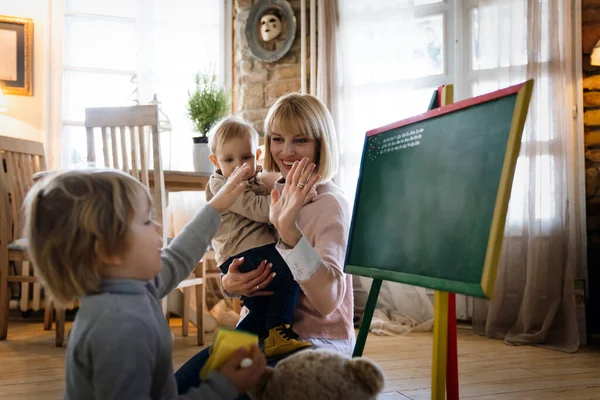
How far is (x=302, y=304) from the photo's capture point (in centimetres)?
154

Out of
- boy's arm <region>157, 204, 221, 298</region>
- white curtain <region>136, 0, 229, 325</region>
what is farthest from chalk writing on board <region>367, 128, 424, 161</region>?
white curtain <region>136, 0, 229, 325</region>

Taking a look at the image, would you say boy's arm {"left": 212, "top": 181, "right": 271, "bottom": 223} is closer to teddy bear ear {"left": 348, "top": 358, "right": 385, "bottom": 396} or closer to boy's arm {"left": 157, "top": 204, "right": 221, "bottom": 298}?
boy's arm {"left": 157, "top": 204, "right": 221, "bottom": 298}

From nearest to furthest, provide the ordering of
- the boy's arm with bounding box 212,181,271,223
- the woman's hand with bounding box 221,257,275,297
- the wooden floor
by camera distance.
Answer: the woman's hand with bounding box 221,257,275,297 < the boy's arm with bounding box 212,181,271,223 < the wooden floor

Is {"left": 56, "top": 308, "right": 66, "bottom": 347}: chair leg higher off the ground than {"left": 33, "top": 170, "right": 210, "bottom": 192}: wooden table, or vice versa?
Answer: {"left": 33, "top": 170, "right": 210, "bottom": 192}: wooden table

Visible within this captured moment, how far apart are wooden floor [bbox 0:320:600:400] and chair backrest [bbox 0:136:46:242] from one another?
25.6 inches

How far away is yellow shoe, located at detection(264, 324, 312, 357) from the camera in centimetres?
139

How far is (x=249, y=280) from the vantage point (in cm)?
154

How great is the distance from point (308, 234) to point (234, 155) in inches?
18.8

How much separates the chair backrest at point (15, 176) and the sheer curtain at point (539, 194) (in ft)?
9.18

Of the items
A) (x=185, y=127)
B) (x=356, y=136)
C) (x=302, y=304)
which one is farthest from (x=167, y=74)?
(x=302, y=304)

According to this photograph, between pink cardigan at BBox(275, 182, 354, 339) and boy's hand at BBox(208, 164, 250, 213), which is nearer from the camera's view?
boy's hand at BBox(208, 164, 250, 213)

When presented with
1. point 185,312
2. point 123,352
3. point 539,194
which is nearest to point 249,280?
point 123,352

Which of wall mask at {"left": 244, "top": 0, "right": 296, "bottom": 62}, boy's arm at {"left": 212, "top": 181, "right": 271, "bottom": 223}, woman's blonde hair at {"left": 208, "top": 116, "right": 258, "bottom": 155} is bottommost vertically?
boy's arm at {"left": 212, "top": 181, "right": 271, "bottom": 223}

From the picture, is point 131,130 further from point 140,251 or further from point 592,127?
point 592,127
